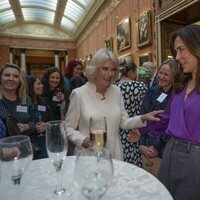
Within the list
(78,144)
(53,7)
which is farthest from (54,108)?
(53,7)

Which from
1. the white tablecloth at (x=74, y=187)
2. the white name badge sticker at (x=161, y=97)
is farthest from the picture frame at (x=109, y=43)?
the white tablecloth at (x=74, y=187)

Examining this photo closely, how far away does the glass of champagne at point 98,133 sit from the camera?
1399 mm

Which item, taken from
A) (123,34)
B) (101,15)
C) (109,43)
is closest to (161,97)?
(123,34)

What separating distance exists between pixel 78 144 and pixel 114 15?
980cm

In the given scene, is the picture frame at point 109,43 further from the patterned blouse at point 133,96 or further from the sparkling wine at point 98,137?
the sparkling wine at point 98,137

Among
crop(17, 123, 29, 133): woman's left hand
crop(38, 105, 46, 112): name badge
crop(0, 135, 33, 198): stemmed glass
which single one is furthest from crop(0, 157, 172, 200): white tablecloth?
crop(38, 105, 46, 112): name badge

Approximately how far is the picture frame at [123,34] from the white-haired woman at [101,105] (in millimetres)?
7066

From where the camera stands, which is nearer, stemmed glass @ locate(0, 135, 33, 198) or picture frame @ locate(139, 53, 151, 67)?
stemmed glass @ locate(0, 135, 33, 198)

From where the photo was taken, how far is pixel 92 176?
802 millimetres

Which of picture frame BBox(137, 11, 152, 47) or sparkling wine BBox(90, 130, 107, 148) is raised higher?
picture frame BBox(137, 11, 152, 47)

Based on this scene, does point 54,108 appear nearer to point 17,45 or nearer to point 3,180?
point 3,180

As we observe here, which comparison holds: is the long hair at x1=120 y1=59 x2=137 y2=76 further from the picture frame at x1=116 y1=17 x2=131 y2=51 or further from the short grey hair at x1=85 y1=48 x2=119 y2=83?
the picture frame at x1=116 y1=17 x2=131 y2=51

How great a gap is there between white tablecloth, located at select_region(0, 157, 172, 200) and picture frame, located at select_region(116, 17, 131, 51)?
8.17m

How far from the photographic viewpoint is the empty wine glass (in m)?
0.80
